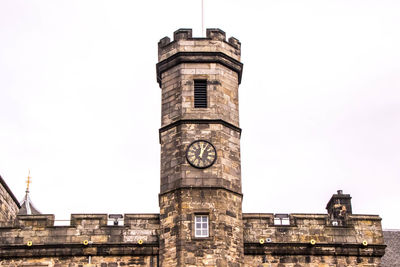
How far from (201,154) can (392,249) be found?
28.9 feet

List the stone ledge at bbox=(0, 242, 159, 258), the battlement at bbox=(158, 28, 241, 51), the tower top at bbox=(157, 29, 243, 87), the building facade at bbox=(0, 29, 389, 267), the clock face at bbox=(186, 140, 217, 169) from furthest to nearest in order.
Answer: the battlement at bbox=(158, 28, 241, 51) → the tower top at bbox=(157, 29, 243, 87) → the clock face at bbox=(186, 140, 217, 169) → the stone ledge at bbox=(0, 242, 159, 258) → the building facade at bbox=(0, 29, 389, 267)

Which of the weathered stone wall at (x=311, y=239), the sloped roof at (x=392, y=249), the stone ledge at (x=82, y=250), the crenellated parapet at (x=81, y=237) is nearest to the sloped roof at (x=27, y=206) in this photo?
the crenellated parapet at (x=81, y=237)

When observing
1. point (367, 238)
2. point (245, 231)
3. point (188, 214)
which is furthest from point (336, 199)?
point (188, 214)

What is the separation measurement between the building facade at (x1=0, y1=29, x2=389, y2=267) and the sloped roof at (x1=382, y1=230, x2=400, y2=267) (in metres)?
1.83

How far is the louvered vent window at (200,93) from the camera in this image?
28531mm

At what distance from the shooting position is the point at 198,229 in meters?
26.1

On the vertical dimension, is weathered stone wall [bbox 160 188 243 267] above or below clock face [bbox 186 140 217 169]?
below

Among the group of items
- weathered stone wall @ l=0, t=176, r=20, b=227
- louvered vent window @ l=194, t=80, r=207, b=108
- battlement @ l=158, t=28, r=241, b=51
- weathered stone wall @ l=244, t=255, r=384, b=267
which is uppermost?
battlement @ l=158, t=28, r=241, b=51

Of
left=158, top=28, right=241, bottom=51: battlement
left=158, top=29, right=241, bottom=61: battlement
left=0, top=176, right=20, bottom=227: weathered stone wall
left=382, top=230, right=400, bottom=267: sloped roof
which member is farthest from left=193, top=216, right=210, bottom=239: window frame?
left=0, top=176, right=20, bottom=227: weathered stone wall

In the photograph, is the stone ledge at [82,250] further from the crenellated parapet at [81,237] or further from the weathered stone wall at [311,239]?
the weathered stone wall at [311,239]

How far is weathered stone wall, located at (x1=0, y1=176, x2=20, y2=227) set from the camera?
98.3 feet

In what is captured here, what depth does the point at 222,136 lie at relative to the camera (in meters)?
27.8

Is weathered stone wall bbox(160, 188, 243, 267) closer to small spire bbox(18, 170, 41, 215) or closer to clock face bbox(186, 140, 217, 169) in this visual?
clock face bbox(186, 140, 217, 169)

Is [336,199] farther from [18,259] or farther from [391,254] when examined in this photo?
[18,259]
